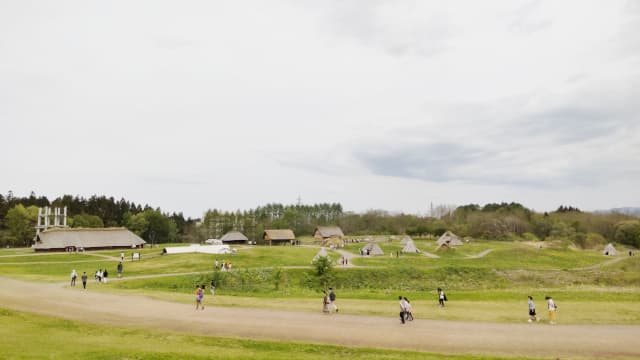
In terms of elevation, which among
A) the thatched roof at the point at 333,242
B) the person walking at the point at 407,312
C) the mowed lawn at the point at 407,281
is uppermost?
the thatched roof at the point at 333,242

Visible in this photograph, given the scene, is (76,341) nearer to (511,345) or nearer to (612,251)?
(511,345)

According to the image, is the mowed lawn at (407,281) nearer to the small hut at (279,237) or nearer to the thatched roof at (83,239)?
the thatched roof at (83,239)

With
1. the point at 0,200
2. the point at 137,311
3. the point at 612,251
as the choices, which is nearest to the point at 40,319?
the point at 137,311

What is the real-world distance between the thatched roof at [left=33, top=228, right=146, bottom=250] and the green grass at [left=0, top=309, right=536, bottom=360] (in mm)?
57822

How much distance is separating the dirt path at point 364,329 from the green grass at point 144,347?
3.55 feet

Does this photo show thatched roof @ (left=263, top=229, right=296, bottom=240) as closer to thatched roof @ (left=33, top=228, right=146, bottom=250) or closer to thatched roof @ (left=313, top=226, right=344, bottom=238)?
thatched roof @ (left=313, top=226, right=344, bottom=238)

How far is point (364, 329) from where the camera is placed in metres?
22.8

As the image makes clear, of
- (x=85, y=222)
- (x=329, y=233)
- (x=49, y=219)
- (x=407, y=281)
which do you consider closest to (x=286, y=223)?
(x=329, y=233)

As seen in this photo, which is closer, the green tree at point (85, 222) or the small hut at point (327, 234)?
the green tree at point (85, 222)

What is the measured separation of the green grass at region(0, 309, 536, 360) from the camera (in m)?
17.9

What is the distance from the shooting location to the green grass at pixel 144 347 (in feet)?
58.6

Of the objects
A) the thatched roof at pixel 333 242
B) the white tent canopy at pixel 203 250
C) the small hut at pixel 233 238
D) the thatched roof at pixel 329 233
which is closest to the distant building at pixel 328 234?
the thatched roof at pixel 329 233

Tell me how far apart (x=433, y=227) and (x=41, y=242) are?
339ft

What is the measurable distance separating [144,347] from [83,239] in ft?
220
